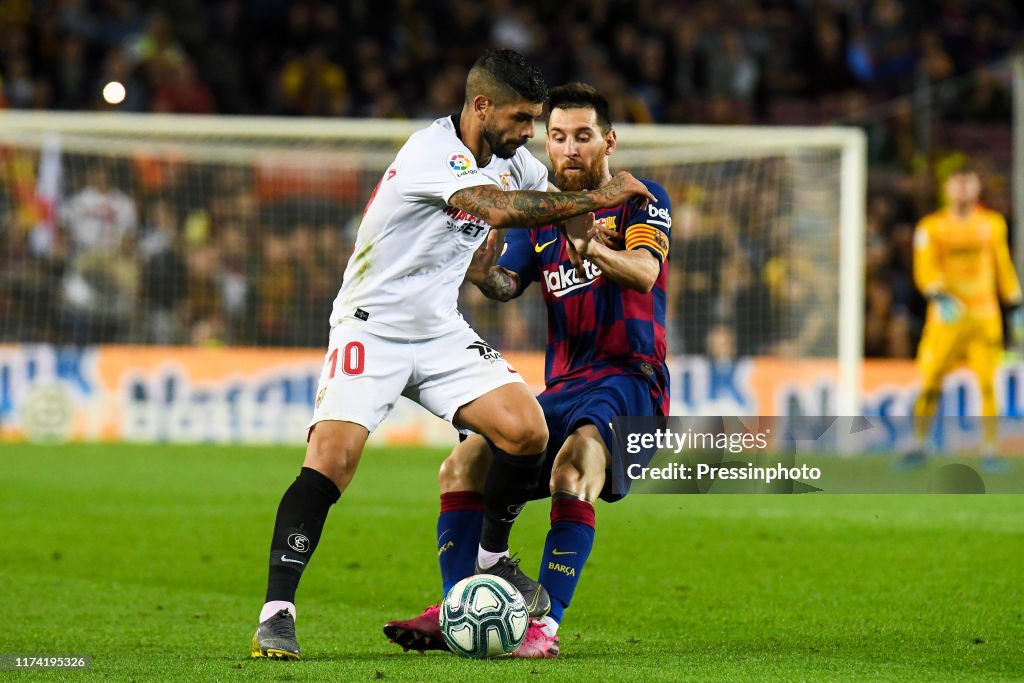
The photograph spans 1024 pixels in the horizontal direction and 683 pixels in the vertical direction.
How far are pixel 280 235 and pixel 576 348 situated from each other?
37.2ft

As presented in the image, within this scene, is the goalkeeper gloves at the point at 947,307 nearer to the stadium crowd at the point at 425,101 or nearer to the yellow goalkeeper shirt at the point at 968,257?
the yellow goalkeeper shirt at the point at 968,257

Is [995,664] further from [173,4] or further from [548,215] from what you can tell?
[173,4]

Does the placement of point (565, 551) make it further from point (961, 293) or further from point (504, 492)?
point (961, 293)

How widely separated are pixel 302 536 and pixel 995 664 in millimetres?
2308

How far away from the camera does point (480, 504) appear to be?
5.80 meters

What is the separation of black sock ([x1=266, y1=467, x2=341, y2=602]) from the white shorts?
0.74 ft

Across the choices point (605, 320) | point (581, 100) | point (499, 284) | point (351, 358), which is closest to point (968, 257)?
point (605, 320)

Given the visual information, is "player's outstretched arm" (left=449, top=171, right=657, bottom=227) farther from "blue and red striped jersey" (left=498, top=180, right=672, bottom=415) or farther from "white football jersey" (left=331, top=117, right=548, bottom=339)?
"blue and red striped jersey" (left=498, top=180, right=672, bottom=415)

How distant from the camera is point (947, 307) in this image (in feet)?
43.6

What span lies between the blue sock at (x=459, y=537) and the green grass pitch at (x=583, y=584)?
0.38 meters

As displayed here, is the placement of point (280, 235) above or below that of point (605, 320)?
above

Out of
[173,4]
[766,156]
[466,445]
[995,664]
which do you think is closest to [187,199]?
[173,4]

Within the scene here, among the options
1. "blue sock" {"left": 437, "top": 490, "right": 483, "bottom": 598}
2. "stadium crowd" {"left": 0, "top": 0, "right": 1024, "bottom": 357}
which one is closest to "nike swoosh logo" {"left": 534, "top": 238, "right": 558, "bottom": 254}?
"blue sock" {"left": 437, "top": 490, "right": 483, "bottom": 598}

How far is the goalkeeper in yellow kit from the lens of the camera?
1329 cm
